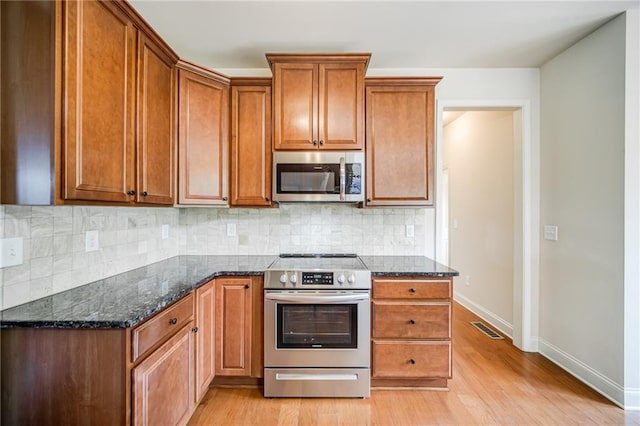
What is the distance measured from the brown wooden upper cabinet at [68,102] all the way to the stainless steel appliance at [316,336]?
1178 mm

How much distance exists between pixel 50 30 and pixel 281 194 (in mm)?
1555

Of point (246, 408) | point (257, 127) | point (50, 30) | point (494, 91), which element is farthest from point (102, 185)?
point (494, 91)

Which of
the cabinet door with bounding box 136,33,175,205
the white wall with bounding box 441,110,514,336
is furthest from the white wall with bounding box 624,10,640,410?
the cabinet door with bounding box 136,33,175,205

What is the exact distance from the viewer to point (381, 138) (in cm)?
248

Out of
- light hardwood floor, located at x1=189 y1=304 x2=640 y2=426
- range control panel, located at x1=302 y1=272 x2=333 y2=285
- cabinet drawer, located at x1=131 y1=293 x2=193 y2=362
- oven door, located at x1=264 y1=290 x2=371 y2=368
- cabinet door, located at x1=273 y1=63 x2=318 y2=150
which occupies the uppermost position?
cabinet door, located at x1=273 y1=63 x2=318 y2=150

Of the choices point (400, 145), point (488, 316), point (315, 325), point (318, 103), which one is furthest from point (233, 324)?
point (488, 316)

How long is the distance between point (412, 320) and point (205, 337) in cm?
146

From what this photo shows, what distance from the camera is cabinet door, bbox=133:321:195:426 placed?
49.8 inches

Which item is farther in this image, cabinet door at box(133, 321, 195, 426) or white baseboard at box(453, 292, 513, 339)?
white baseboard at box(453, 292, 513, 339)

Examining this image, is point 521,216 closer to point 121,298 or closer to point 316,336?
point 316,336

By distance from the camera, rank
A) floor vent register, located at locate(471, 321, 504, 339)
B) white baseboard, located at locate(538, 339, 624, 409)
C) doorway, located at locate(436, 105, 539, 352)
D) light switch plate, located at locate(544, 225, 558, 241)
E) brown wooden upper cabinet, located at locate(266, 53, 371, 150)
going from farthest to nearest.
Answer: floor vent register, located at locate(471, 321, 504, 339), doorway, located at locate(436, 105, 539, 352), light switch plate, located at locate(544, 225, 558, 241), brown wooden upper cabinet, located at locate(266, 53, 371, 150), white baseboard, located at locate(538, 339, 624, 409)

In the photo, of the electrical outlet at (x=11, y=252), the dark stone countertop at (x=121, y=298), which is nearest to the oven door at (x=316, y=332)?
the dark stone countertop at (x=121, y=298)

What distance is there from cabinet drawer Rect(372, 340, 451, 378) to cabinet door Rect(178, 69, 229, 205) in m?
1.70

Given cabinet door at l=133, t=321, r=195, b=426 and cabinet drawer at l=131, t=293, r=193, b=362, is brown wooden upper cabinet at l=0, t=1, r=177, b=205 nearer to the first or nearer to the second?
cabinet drawer at l=131, t=293, r=193, b=362
